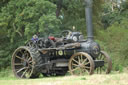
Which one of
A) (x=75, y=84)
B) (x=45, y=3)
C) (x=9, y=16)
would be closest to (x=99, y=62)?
(x=75, y=84)

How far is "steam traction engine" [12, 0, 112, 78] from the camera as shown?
10.3 meters

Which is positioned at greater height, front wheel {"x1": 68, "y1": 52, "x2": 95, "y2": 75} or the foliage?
the foliage

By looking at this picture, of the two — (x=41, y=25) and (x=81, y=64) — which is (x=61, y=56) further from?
(x=41, y=25)

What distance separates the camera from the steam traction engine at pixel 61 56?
1028 centimetres

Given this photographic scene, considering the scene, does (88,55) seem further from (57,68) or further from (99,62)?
(57,68)

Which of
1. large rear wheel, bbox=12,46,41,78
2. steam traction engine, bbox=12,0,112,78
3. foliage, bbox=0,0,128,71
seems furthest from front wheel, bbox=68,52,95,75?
foliage, bbox=0,0,128,71

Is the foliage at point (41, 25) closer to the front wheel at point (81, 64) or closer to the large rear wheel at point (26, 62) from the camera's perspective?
the large rear wheel at point (26, 62)

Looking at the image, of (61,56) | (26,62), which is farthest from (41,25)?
(61,56)

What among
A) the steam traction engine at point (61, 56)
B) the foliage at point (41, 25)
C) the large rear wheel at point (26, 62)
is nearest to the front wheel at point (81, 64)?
A: the steam traction engine at point (61, 56)

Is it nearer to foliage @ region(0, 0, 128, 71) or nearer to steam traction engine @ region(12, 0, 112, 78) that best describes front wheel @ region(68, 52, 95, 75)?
steam traction engine @ region(12, 0, 112, 78)

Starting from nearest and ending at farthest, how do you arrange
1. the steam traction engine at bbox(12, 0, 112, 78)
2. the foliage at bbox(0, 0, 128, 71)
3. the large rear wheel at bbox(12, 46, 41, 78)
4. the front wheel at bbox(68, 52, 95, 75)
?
the front wheel at bbox(68, 52, 95, 75) → the steam traction engine at bbox(12, 0, 112, 78) → the large rear wheel at bbox(12, 46, 41, 78) → the foliage at bbox(0, 0, 128, 71)

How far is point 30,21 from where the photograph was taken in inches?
722

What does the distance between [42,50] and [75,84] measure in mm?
4871

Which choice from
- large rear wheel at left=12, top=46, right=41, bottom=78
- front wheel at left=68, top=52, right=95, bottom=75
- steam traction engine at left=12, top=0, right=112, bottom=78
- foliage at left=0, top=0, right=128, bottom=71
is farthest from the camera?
foliage at left=0, top=0, right=128, bottom=71
